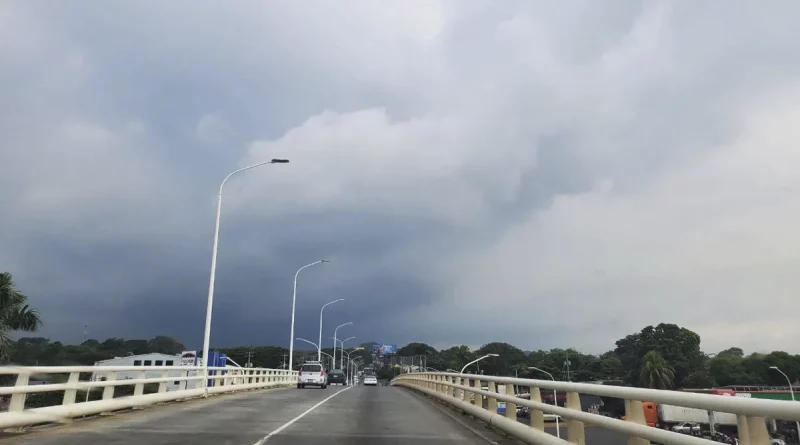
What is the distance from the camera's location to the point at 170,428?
12.6 metres

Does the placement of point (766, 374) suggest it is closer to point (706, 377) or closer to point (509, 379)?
point (706, 377)

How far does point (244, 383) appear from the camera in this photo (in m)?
34.1

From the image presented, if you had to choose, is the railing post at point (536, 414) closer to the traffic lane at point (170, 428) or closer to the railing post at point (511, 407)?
the railing post at point (511, 407)

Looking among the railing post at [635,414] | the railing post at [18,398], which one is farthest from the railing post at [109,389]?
the railing post at [635,414]

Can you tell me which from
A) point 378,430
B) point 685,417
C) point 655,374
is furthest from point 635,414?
point 655,374

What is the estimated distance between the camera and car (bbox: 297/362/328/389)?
1715 inches

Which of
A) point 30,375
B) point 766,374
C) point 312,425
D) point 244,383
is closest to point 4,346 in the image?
point 244,383

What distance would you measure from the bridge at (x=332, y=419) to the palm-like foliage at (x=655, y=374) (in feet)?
20.8

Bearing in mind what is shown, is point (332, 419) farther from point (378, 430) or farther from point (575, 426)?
point (575, 426)

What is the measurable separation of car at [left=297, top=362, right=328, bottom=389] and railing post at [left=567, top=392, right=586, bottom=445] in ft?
122

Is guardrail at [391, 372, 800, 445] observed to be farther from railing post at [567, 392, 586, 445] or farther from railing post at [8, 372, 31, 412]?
railing post at [8, 372, 31, 412]

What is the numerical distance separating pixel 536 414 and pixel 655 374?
11.9 meters

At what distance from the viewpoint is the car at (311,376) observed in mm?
43562

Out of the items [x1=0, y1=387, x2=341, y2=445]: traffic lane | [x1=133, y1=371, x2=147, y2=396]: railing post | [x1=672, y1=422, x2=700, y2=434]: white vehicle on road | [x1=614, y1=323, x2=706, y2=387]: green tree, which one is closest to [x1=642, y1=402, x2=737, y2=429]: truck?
[x1=672, y1=422, x2=700, y2=434]: white vehicle on road
